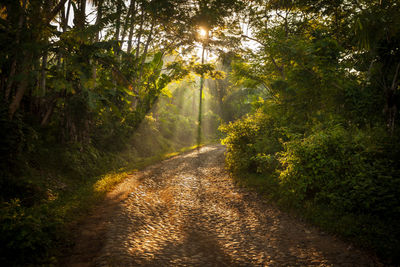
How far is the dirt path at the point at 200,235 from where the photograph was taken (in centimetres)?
426

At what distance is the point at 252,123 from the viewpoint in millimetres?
12250

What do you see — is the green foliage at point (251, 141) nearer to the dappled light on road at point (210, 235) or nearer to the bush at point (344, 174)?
the dappled light on road at point (210, 235)

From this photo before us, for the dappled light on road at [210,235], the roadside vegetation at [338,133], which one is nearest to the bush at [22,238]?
the dappled light on road at [210,235]

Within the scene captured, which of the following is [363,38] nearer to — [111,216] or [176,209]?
[176,209]

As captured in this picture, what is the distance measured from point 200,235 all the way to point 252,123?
8033 mm

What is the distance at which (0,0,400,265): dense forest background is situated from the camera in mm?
5234

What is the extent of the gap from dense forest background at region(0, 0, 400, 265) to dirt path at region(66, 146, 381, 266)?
56 centimetres

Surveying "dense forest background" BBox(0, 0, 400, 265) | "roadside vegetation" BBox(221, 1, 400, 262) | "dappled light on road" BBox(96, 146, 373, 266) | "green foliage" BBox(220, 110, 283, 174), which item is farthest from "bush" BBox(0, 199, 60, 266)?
"green foliage" BBox(220, 110, 283, 174)

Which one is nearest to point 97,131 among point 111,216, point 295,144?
point 111,216

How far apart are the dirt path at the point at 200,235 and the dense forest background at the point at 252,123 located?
561mm

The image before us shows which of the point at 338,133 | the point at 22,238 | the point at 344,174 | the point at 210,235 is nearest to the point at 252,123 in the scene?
the point at 338,133

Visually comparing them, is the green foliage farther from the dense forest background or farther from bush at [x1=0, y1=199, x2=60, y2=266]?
bush at [x1=0, y1=199, x2=60, y2=266]

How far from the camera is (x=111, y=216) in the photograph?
592 cm

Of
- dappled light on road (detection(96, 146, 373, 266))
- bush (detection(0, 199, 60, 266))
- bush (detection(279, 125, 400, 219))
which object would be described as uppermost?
bush (detection(279, 125, 400, 219))
